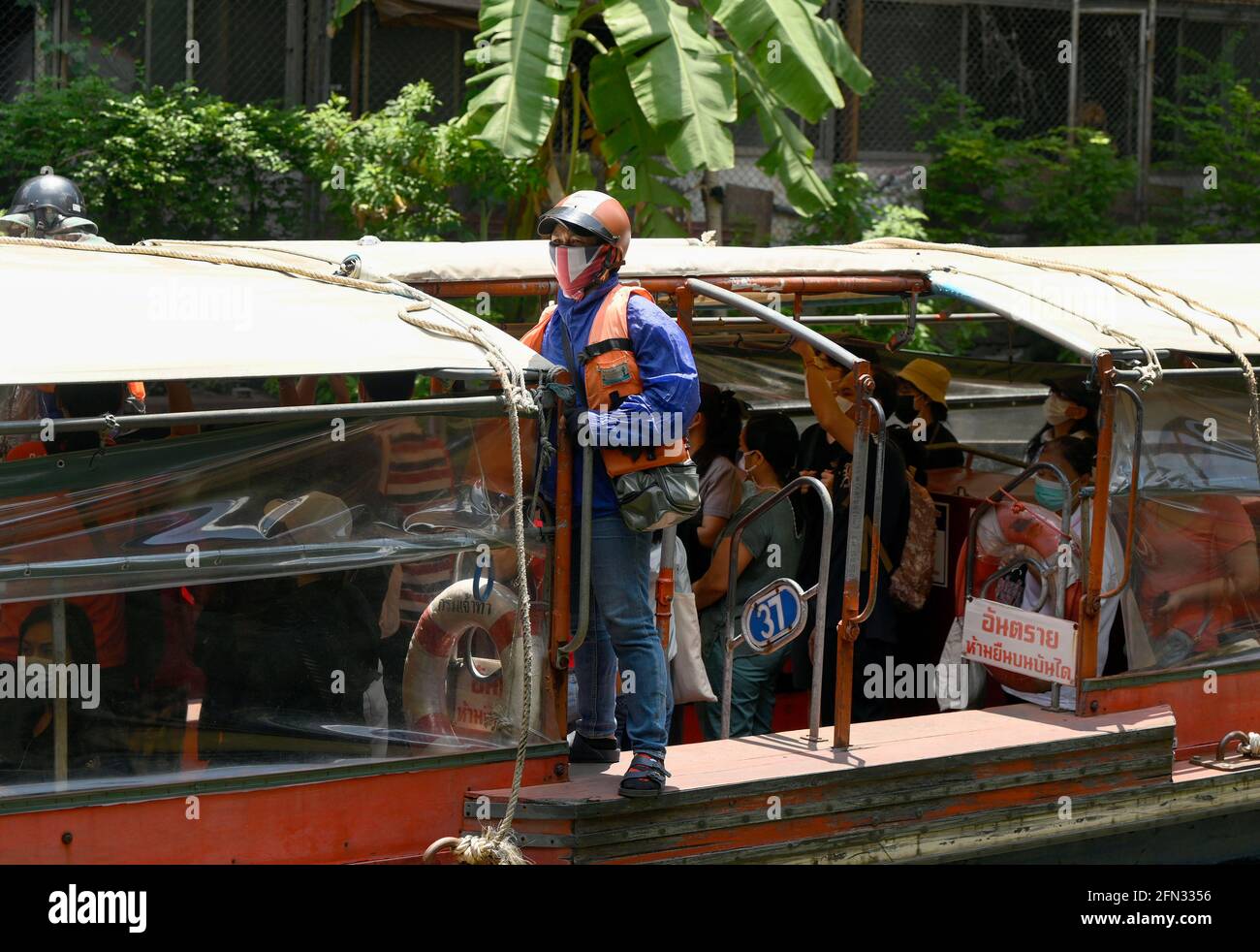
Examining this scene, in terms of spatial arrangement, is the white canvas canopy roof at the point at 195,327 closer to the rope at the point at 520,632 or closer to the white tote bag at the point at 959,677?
the rope at the point at 520,632

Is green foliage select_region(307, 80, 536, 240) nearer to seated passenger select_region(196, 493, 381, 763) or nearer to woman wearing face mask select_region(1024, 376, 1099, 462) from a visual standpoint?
woman wearing face mask select_region(1024, 376, 1099, 462)

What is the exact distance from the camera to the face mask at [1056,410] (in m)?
6.70

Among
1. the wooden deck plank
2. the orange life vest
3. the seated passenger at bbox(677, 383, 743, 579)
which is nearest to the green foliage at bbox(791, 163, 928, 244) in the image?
the seated passenger at bbox(677, 383, 743, 579)

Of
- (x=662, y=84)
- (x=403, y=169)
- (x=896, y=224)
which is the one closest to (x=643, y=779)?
(x=662, y=84)

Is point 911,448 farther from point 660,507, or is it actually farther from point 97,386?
point 97,386

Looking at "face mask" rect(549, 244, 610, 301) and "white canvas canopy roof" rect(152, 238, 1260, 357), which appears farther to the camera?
"white canvas canopy roof" rect(152, 238, 1260, 357)

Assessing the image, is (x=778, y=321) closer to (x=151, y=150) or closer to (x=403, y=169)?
(x=403, y=169)

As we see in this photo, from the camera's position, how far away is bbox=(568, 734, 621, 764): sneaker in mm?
4820

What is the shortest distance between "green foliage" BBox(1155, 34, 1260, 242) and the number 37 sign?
392 inches

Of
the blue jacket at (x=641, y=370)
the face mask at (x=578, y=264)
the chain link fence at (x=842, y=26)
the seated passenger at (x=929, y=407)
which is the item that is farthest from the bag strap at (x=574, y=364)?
Answer: the chain link fence at (x=842, y=26)

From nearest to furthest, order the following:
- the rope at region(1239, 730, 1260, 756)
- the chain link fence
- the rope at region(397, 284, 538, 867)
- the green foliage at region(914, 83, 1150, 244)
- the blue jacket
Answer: the rope at region(397, 284, 538, 867), the blue jacket, the rope at region(1239, 730, 1260, 756), the chain link fence, the green foliage at region(914, 83, 1150, 244)

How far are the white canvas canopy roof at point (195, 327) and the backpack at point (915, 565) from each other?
2338 mm

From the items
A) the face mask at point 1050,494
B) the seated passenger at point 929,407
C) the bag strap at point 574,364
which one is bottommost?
the face mask at point 1050,494
